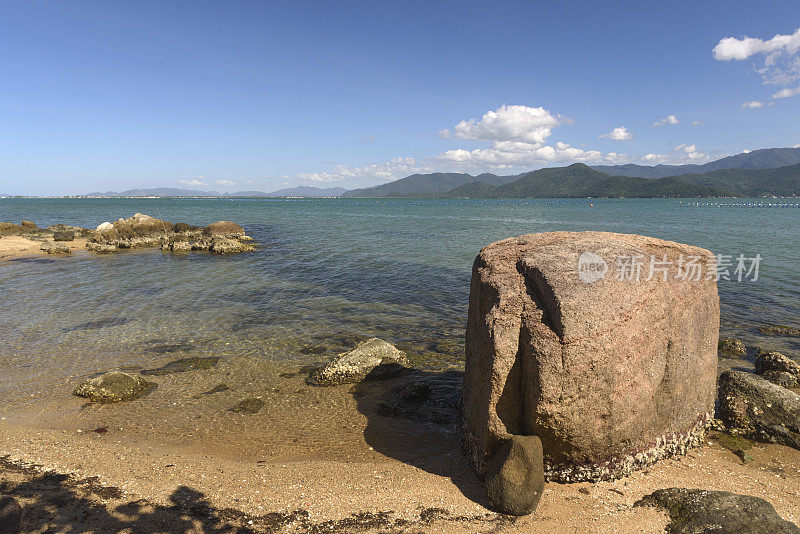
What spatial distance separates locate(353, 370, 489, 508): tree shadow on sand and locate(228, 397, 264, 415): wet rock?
2.68m

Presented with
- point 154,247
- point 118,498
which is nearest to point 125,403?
point 118,498

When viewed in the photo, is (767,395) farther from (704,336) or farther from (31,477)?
(31,477)

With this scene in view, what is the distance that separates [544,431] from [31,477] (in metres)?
9.50

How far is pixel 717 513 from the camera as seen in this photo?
588 cm

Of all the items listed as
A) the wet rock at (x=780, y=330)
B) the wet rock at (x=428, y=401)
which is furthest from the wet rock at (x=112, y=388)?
the wet rock at (x=780, y=330)

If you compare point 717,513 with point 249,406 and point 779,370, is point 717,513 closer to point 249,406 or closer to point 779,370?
point 779,370

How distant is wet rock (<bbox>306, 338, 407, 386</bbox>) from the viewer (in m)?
11.3

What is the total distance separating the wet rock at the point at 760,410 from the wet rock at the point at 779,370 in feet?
8.39

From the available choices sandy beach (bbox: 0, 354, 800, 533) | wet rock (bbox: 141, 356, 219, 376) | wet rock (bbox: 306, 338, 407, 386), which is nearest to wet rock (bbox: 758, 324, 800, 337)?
sandy beach (bbox: 0, 354, 800, 533)

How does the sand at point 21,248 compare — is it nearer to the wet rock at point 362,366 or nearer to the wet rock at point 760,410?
the wet rock at point 362,366

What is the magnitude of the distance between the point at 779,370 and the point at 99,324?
81.6ft

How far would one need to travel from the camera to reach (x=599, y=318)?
642 cm

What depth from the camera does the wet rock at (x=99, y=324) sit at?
50.8 ft

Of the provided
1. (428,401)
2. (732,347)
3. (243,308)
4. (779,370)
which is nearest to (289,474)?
(428,401)
